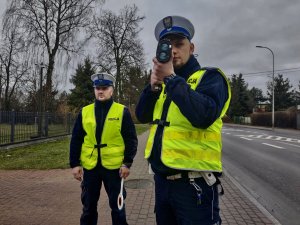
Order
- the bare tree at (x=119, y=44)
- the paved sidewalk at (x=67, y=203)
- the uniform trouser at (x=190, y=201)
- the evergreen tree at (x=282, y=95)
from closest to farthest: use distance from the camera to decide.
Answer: the uniform trouser at (x=190, y=201), the paved sidewalk at (x=67, y=203), the bare tree at (x=119, y=44), the evergreen tree at (x=282, y=95)

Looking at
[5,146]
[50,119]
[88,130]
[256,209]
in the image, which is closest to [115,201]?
[88,130]

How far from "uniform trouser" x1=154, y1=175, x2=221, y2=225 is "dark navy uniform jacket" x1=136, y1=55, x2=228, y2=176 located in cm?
10

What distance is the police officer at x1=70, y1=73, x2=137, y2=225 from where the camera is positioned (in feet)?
13.6

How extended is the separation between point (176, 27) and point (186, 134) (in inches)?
28.3

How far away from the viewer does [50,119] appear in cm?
2150

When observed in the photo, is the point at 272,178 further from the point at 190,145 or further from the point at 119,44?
the point at 119,44

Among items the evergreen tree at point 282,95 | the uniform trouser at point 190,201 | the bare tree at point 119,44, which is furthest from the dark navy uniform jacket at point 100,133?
the evergreen tree at point 282,95

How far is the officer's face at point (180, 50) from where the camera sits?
2.43 metres

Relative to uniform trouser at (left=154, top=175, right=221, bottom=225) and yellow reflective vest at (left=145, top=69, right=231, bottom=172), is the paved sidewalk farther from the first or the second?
yellow reflective vest at (left=145, top=69, right=231, bottom=172)

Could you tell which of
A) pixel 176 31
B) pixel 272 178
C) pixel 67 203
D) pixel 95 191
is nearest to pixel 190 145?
pixel 176 31

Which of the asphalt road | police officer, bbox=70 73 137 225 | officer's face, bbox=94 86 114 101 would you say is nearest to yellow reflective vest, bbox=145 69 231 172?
police officer, bbox=70 73 137 225

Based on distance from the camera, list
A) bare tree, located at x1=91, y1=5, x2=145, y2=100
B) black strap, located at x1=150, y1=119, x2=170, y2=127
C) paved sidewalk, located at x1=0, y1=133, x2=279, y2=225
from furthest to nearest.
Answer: bare tree, located at x1=91, y1=5, x2=145, y2=100, paved sidewalk, located at x1=0, y1=133, x2=279, y2=225, black strap, located at x1=150, y1=119, x2=170, y2=127

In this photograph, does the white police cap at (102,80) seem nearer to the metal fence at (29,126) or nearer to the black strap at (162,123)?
the black strap at (162,123)

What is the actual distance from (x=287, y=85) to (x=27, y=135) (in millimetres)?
67608
